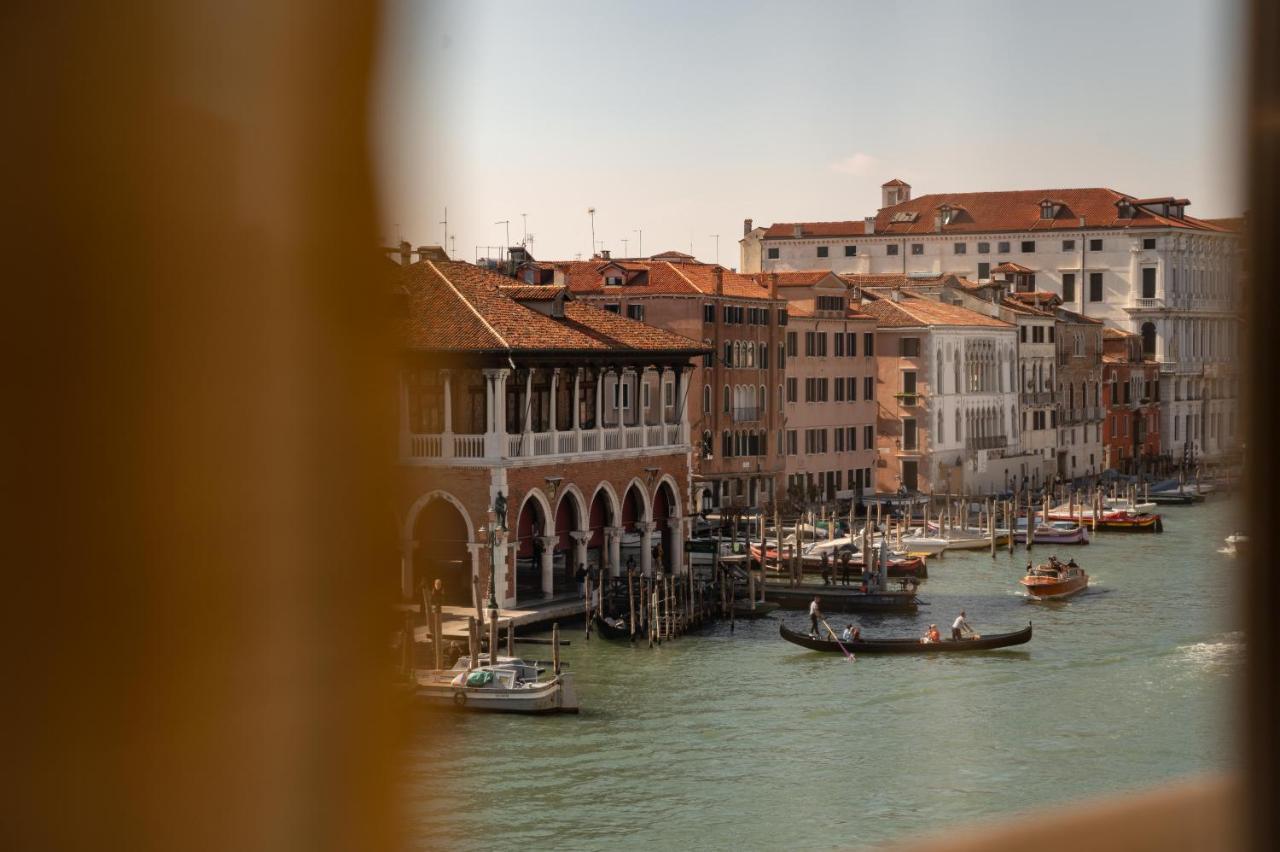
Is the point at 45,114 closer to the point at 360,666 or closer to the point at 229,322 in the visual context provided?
the point at 229,322

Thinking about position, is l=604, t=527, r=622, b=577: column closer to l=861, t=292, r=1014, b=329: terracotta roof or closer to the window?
l=861, t=292, r=1014, b=329: terracotta roof

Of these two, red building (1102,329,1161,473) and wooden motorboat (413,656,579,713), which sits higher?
red building (1102,329,1161,473)

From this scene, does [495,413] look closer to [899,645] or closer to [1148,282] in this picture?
[899,645]

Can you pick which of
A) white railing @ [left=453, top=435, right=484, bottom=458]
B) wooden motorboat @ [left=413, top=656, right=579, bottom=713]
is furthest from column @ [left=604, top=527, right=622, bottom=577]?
wooden motorboat @ [left=413, top=656, right=579, bottom=713]

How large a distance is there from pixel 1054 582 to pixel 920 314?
8918 mm

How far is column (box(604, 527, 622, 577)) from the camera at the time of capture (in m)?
15.2

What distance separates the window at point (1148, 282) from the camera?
25.4 meters

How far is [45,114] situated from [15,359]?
0.07 meters

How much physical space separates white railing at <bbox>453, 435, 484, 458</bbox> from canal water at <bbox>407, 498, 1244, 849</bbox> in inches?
58.8

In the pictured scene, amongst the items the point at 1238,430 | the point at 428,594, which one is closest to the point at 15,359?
the point at 1238,430

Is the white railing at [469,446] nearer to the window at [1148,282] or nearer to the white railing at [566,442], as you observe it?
the white railing at [566,442]

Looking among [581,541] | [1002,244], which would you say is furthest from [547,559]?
[1002,244]

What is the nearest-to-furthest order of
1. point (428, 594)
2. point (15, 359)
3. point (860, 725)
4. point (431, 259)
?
point (15, 359), point (431, 259), point (428, 594), point (860, 725)

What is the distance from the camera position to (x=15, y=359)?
1.83 ft
